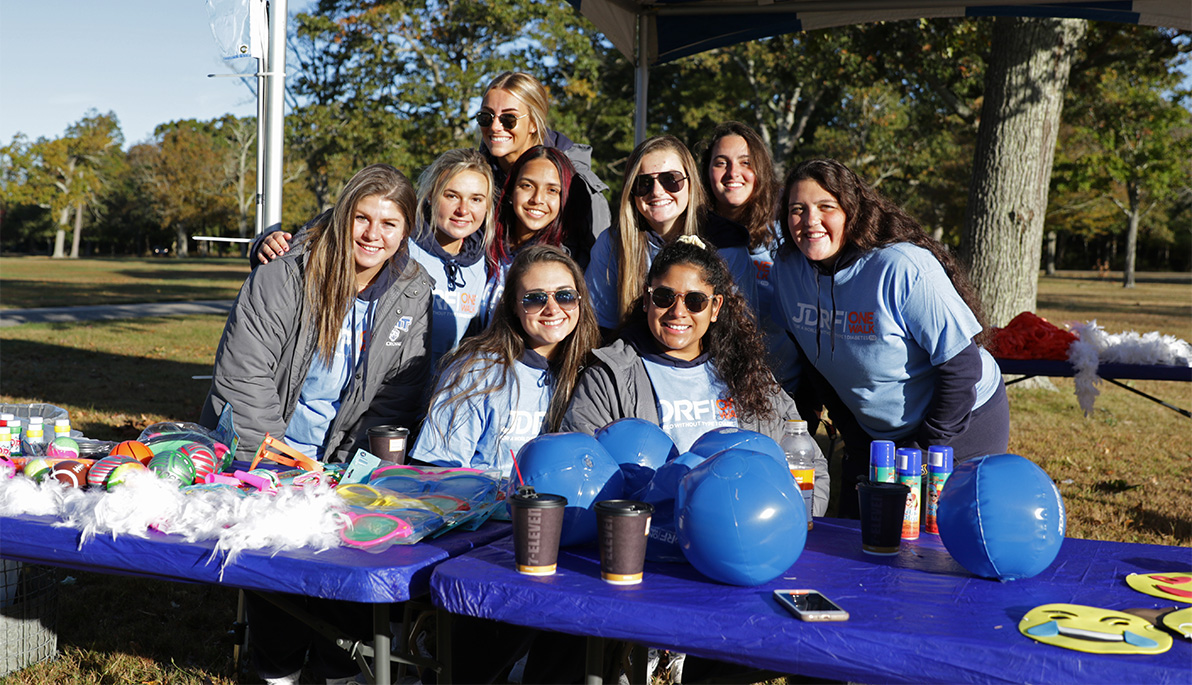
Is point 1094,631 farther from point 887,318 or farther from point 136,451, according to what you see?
point 136,451

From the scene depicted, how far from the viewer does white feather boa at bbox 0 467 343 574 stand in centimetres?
222

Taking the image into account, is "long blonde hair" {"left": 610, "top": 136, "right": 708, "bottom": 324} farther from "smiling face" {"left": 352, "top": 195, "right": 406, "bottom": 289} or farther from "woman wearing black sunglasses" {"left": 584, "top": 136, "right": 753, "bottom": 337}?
"smiling face" {"left": 352, "top": 195, "right": 406, "bottom": 289}

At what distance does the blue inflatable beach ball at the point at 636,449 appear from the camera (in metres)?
2.38

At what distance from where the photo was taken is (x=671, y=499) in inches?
88.1

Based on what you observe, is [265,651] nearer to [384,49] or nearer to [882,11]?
[882,11]

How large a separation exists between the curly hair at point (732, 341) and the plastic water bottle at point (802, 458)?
1.04ft

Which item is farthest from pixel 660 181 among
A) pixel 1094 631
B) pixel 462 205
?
pixel 1094 631

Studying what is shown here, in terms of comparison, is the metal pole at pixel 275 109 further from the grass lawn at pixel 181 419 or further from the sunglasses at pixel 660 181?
the sunglasses at pixel 660 181

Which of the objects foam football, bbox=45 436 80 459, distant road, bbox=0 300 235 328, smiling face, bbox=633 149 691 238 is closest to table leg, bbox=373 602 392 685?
foam football, bbox=45 436 80 459

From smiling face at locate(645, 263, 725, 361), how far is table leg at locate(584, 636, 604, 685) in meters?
1.31

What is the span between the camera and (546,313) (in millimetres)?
3307

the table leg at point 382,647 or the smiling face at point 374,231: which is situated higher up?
the smiling face at point 374,231

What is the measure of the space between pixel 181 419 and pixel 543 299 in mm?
6174

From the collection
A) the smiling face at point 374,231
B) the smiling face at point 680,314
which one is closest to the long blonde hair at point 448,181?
the smiling face at point 374,231
